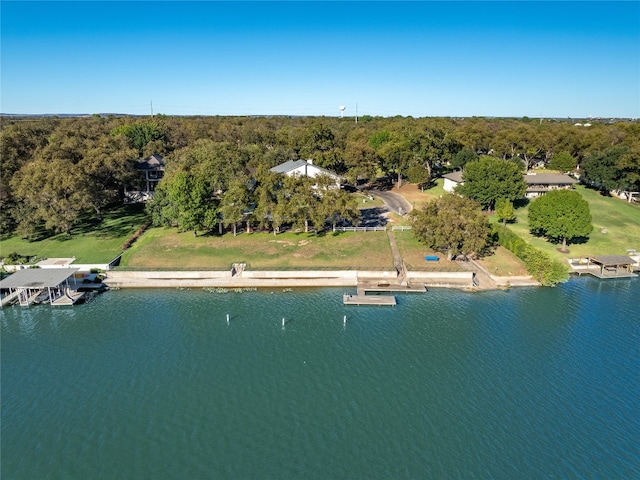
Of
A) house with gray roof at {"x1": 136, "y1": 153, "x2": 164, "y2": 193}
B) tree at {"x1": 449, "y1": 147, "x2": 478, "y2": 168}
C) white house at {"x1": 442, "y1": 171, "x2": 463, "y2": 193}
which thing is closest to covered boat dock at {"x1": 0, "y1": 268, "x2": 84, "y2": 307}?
house with gray roof at {"x1": 136, "y1": 153, "x2": 164, "y2": 193}

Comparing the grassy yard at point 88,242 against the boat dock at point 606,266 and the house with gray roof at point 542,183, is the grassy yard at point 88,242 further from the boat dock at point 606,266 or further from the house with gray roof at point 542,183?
the house with gray roof at point 542,183

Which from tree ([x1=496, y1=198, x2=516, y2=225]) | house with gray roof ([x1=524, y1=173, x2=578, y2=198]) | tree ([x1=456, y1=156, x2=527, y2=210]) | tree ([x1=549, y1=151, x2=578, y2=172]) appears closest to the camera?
tree ([x1=496, y1=198, x2=516, y2=225])

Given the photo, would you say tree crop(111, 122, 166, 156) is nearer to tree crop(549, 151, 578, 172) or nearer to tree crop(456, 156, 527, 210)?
tree crop(456, 156, 527, 210)

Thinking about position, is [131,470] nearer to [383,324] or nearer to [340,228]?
[383,324]

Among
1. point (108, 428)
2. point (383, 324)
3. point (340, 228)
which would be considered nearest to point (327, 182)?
point (340, 228)

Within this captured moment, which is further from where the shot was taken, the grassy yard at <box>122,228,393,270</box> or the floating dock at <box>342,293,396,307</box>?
the grassy yard at <box>122,228,393,270</box>

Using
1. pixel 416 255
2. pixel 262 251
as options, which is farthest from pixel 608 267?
pixel 262 251
